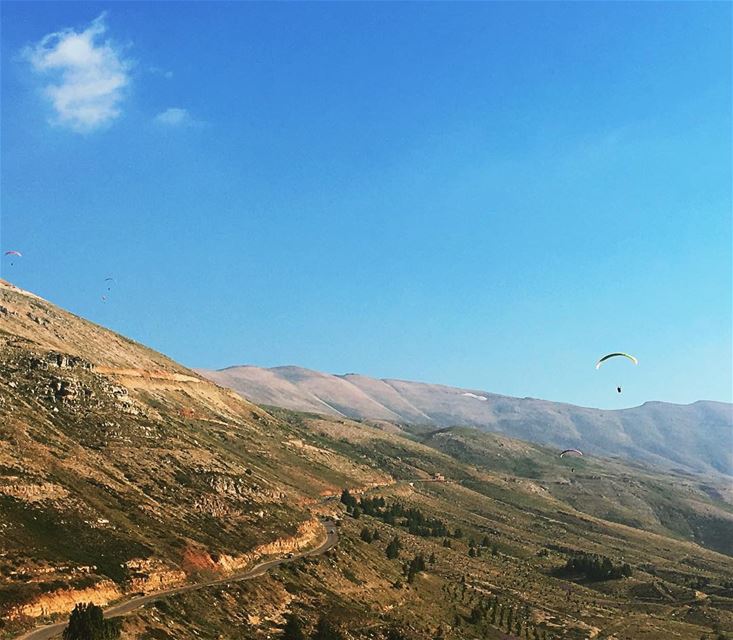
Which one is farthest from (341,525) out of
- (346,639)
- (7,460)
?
(7,460)

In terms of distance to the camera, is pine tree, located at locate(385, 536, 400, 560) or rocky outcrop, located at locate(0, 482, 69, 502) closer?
rocky outcrop, located at locate(0, 482, 69, 502)

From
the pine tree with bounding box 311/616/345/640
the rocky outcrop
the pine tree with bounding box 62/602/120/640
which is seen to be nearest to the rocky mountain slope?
the rocky outcrop

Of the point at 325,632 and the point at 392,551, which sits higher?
the point at 392,551

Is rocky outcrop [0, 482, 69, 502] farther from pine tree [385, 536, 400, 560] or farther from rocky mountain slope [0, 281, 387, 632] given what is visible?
pine tree [385, 536, 400, 560]

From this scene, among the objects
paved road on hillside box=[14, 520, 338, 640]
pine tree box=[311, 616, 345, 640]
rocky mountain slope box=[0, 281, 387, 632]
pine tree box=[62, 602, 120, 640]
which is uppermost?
rocky mountain slope box=[0, 281, 387, 632]

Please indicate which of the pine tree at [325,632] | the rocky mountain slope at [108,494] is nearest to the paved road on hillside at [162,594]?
the rocky mountain slope at [108,494]

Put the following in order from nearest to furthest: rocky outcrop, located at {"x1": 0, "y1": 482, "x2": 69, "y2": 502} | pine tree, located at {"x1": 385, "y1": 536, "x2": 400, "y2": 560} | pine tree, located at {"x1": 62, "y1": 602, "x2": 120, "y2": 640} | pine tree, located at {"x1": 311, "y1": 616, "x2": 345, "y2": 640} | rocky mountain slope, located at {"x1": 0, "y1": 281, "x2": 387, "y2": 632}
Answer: pine tree, located at {"x1": 62, "y1": 602, "x2": 120, "y2": 640} → rocky mountain slope, located at {"x1": 0, "y1": 281, "x2": 387, "y2": 632} → rocky outcrop, located at {"x1": 0, "y1": 482, "x2": 69, "y2": 502} → pine tree, located at {"x1": 311, "y1": 616, "x2": 345, "y2": 640} → pine tree, located at {"x1": 385, "y1": 536, "x2": 400, "y2": 560}

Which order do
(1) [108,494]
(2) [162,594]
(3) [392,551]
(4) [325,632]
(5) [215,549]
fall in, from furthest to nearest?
(3) [392,551] < (1) [108,494] < (5) [215,549] < (4) [325,632] < (2) [162,594]

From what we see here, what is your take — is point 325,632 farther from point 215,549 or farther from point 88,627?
point 88,627

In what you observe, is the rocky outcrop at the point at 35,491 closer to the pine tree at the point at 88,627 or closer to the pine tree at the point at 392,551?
the pine tree at the point at 88,627

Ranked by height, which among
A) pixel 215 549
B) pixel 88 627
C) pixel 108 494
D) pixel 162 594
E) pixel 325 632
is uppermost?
pixel 108 494

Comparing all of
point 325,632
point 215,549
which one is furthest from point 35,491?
point 325,632
